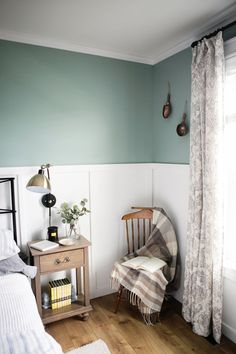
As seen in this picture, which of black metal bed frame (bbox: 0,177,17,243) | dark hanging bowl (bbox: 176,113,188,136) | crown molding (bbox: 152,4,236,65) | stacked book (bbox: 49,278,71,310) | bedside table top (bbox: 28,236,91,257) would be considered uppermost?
crown molding (bbox: 152,4,236,65)

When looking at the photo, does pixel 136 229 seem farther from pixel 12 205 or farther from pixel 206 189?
pixel 12 205

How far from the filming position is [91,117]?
2752mm

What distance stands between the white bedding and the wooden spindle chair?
4.31ft

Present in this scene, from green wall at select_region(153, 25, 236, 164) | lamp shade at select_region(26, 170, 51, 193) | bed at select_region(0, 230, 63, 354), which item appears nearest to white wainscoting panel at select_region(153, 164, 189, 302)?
green wall at select_region(153, 25, 236, 164)

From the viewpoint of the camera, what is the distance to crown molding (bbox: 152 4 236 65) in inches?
79.0

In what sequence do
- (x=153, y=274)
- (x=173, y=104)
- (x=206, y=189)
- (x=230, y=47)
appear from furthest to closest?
(x=173, y=104), (x=153, y=274), (x=206, y=189), (x=230, y=47)

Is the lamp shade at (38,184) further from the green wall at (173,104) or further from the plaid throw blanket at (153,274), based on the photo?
the green wall at (173,104)

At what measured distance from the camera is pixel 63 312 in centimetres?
238

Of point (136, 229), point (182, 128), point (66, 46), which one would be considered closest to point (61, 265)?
point (136, 229)

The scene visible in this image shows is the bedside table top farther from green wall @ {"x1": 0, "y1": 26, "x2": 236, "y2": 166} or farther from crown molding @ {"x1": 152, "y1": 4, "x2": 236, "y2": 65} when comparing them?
crown molding @ {"x1": 152, "y1": 4, "x2": 236, "y2": 65}

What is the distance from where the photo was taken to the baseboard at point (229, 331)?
216 cm

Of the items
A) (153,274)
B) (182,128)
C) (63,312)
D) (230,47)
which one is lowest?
(63,312)

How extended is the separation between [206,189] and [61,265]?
4.65 feet

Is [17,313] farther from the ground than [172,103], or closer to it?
closer to it
